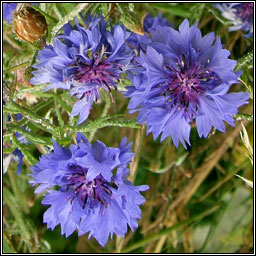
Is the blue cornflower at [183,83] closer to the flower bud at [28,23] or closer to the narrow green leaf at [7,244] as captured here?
the flower bud at [28,23]

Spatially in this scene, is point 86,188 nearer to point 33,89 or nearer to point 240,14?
point 33,89

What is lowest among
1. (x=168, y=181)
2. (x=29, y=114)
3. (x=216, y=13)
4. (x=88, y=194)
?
(x=168, y=181)

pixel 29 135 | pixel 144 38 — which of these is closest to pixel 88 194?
pixel 29 135

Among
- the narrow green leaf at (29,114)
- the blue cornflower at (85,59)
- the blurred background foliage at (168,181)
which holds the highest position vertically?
the blue cornflower at (85,59)

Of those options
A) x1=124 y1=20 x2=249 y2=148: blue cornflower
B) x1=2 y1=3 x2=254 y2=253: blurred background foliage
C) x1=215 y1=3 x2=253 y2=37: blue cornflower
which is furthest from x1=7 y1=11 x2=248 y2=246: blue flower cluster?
x1=215 y1=3 x2=253 y2=37: blue cornflower

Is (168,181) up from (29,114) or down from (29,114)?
down

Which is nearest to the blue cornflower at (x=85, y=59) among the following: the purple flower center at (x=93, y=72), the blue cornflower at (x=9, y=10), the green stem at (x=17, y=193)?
the purple flower center at (x=93, y=72)

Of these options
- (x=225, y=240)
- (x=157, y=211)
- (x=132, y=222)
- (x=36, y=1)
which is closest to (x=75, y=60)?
(x=36, y=1)
